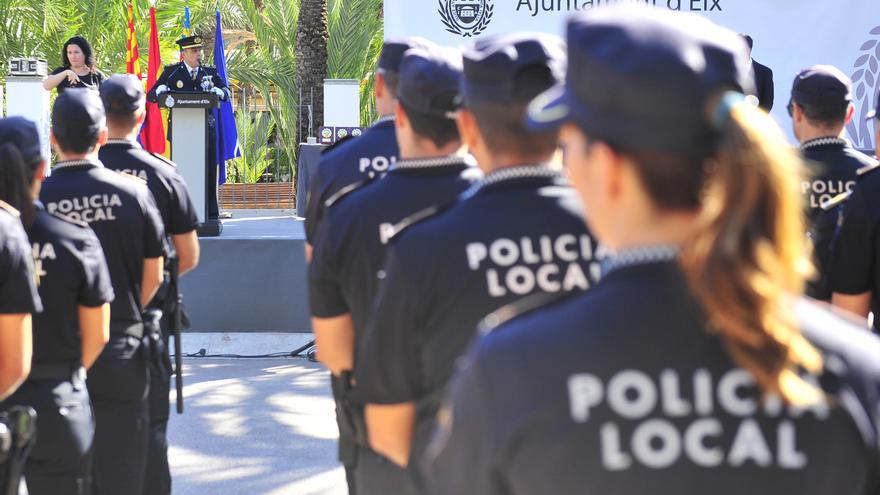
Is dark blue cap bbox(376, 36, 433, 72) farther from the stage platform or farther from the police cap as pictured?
the police cap

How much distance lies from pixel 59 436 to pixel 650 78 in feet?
8.94

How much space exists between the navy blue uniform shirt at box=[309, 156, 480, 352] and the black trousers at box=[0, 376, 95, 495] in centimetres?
103

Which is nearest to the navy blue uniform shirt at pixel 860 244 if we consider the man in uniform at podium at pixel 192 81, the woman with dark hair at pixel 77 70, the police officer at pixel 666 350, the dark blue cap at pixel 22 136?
the police officer at pixel 666 350

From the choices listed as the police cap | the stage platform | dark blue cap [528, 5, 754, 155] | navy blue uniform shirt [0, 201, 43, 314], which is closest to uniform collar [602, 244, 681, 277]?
dark blue cap [528, 5, 754, 155]

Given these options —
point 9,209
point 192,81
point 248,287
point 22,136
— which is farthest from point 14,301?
point 192,81

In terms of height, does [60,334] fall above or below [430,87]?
below

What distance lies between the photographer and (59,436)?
11.5 ft

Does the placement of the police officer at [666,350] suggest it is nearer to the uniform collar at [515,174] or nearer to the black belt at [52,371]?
the uniform collar at [515,174]

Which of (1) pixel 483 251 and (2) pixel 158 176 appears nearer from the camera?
(1) pixel 483 251

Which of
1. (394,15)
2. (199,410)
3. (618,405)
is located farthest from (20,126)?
(394,15)

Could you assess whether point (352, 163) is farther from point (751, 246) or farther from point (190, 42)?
point (190, 42)

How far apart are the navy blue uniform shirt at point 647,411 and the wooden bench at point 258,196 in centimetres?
1469

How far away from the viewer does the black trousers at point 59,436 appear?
11.4 ft

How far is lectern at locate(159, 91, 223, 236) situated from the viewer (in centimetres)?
1079
